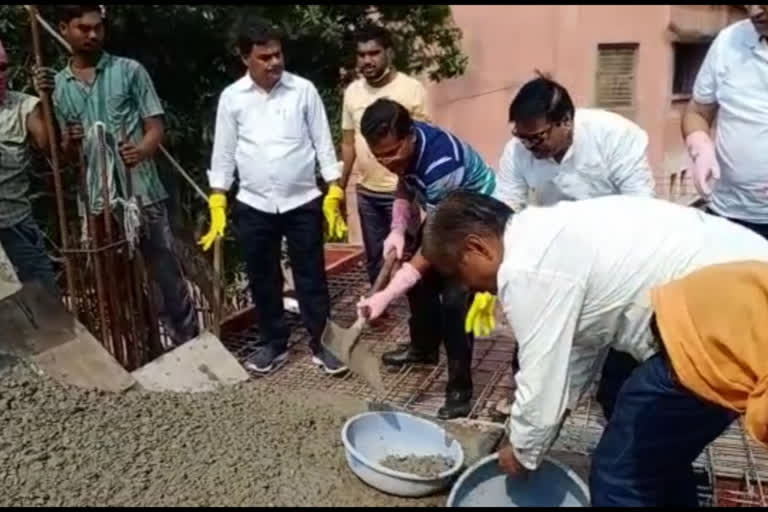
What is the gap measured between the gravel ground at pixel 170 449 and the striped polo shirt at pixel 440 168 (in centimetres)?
79

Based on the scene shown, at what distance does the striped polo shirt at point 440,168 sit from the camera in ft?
9.76

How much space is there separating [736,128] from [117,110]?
2318 millimetres

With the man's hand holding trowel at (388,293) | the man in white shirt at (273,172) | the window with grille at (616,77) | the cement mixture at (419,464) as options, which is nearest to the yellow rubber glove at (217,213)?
the man in white shirt at (273,172)

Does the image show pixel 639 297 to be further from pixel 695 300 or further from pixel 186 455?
pixel 186 455

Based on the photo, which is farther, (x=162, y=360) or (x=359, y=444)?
(x=162, y=360)

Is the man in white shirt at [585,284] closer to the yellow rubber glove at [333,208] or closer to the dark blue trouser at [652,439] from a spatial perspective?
the dark blue trouser at [652,439]

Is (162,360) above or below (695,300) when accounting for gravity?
below

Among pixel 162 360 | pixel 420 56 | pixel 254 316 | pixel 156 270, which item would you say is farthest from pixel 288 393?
pixel 420 56

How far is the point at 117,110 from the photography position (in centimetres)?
360

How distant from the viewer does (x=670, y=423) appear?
203cm

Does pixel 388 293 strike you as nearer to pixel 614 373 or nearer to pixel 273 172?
pixel 614 373

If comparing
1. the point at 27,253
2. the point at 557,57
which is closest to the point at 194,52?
the point at 27,253

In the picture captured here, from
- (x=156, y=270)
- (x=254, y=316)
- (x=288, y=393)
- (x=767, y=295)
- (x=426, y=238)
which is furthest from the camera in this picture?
(x=254, y=316)

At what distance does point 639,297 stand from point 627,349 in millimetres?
180
